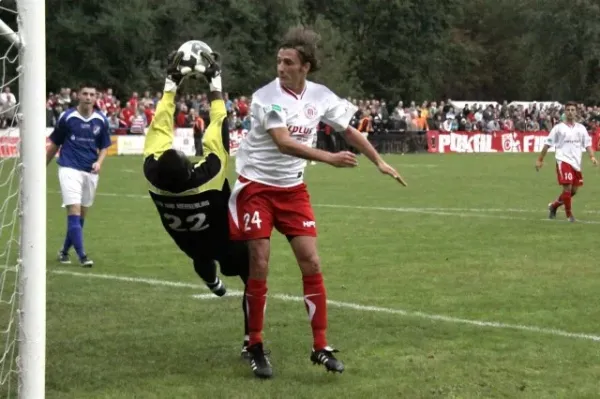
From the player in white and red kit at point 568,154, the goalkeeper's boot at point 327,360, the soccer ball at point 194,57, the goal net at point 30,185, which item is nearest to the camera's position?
the goal net at point 30,185

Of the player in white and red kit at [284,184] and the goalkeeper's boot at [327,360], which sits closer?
the goalkeeper's boot at [327,360]

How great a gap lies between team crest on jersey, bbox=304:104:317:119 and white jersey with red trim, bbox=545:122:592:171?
456 inches

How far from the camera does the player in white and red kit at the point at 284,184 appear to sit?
6973 mm

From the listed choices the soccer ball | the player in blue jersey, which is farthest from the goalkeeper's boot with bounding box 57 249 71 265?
the soccer ball

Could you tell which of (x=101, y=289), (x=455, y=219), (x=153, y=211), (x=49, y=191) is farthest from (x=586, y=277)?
(x=49, y=191)

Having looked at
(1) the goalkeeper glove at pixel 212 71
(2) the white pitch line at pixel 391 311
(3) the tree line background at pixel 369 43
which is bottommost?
(2) the white pitch line at pixel 391 311

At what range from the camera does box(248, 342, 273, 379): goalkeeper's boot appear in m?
6.87

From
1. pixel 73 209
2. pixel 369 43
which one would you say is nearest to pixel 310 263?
pixel 73 209

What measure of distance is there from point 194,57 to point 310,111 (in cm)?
86

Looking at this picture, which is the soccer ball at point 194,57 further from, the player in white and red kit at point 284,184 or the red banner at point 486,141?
Result: the red banner at point 486,141

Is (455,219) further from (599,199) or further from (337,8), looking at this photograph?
(337,8)

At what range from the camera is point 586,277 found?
36.4 ft

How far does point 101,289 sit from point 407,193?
41.6 feet

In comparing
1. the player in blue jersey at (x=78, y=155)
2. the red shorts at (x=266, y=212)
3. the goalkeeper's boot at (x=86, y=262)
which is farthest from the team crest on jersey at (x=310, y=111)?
the player in blue jersey at (x=78, y=155)
